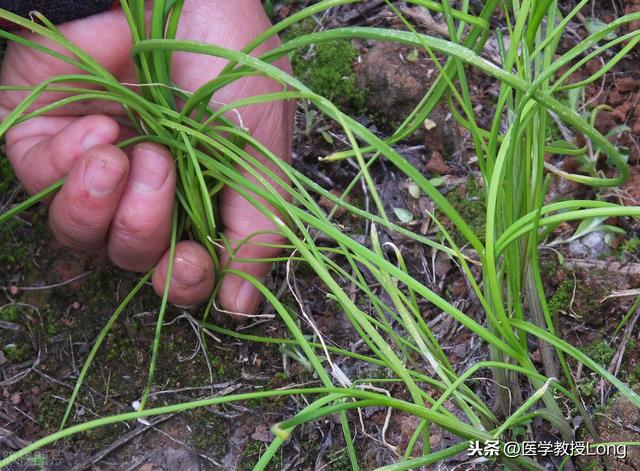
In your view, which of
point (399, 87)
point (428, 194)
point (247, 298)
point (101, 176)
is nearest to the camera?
point (428, 194)

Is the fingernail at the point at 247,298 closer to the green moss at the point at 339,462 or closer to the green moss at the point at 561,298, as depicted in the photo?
the green moss at the point at 339,462

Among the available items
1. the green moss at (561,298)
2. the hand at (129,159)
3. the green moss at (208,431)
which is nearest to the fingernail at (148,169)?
the hand at (129,159)

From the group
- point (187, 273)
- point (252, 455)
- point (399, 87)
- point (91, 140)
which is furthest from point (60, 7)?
point (252, 455)

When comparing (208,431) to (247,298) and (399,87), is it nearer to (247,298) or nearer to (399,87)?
(247,298)

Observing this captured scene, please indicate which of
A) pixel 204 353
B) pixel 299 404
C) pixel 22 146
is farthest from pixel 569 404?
pixel 22 146

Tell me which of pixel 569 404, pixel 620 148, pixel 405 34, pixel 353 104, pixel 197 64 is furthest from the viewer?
pixel 353 104

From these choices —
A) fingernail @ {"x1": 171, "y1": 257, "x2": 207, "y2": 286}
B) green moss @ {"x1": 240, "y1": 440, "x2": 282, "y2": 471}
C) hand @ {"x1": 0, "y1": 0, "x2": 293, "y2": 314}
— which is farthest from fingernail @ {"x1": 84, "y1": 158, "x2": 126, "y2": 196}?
green moss @ {"x1": 240, "y1": 440, "x2": 282, "y2": 471}

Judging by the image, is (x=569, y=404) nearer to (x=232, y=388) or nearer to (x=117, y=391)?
(x=232, y=388)
